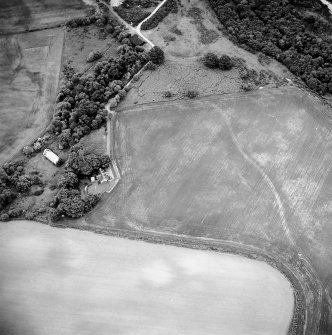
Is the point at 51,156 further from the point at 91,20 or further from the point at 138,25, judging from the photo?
the point at 138,25

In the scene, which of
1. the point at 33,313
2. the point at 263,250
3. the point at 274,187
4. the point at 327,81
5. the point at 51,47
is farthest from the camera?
the point at 51,47

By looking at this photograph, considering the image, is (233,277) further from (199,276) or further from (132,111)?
(132,111)

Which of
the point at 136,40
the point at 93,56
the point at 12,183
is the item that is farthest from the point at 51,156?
the point at 136,40

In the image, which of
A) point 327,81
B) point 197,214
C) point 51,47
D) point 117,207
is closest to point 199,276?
point 197,214

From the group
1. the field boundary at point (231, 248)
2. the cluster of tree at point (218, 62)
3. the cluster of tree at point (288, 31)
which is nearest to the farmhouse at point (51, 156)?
the field boundary at point (231, 248)

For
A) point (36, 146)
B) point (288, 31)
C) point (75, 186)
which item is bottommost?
point (75, 186)
